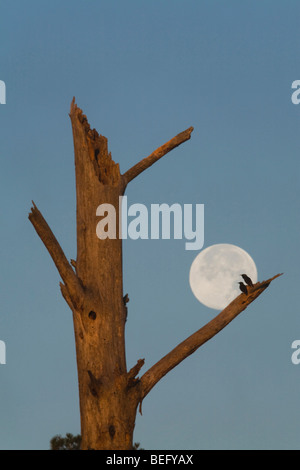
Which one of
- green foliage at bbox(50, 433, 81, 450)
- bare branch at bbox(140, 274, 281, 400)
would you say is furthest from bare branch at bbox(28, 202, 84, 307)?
green foliage at bbox(50, 433, 81, 450)

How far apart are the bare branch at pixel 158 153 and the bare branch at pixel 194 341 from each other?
199 centimetres

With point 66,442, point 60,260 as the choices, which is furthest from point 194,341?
point 66,442

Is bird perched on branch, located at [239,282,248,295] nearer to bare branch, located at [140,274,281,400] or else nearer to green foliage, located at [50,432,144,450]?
bare branch, located at [140,274,281,400]

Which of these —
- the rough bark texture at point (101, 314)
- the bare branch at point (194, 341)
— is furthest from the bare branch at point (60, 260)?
the bare branch at point (194, 341)

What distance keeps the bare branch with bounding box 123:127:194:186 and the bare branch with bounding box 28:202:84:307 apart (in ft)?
4.43

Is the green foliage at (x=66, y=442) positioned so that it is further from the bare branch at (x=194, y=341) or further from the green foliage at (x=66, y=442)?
the bare branch at (x=194, y=341)

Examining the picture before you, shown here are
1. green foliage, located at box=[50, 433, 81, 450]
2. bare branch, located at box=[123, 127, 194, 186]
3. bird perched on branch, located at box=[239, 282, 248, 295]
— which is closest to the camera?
bird perched on branch, located at box=[239, 282, 248, 295]

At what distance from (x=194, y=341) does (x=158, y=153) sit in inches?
92.1

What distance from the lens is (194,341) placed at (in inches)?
281

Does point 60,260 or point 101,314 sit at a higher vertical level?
point 60,260

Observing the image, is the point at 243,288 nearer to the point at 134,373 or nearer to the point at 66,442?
the point at 134,373

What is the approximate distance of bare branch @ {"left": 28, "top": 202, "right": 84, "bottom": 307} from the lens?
7.04m

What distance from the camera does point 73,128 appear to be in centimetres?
806
